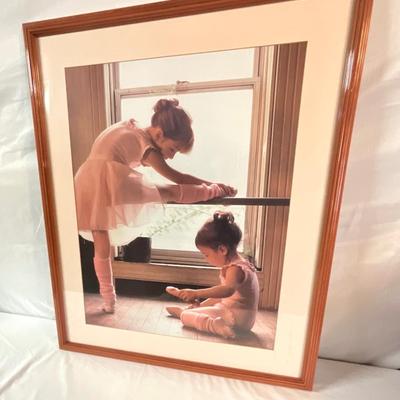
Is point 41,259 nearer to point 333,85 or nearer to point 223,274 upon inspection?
point 223,274

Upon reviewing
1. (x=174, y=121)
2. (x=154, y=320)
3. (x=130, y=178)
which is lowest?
(x=154, y=320)

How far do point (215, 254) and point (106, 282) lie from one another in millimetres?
299

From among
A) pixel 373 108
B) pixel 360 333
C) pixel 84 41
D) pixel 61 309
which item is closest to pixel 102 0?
pixel 84 41

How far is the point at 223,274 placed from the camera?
1.84ft

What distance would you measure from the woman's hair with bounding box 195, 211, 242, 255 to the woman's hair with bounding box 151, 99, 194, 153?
16 cm

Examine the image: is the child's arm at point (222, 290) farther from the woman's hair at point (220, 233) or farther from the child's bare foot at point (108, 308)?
the child's bare foot at point (108, 308)

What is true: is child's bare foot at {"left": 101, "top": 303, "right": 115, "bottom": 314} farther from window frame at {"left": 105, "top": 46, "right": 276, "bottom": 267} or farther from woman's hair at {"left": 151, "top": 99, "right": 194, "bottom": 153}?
woman's hair at {"left": 151, "top": 99, "right": 194, "bottom": 153}

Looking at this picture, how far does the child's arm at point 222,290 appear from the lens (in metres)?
0.56

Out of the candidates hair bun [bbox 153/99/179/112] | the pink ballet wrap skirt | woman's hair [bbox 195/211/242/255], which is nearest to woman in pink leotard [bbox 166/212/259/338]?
woman's hair [bbox 195/211/242/255]

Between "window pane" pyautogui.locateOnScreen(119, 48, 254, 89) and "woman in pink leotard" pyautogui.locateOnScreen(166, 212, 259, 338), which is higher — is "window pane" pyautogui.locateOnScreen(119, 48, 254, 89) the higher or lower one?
the higher one

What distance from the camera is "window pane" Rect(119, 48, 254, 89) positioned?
465mm

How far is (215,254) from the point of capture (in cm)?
55

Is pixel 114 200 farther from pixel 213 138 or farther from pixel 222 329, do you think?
pixel 222 329

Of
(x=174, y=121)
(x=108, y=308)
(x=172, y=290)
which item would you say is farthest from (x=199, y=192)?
(x=108, y=308)
